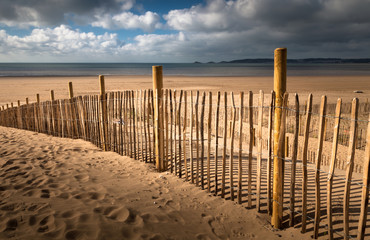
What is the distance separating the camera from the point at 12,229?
2.46 metres

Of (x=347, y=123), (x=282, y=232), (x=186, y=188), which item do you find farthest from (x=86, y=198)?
(x=347, y=123)

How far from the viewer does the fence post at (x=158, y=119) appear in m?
4.55

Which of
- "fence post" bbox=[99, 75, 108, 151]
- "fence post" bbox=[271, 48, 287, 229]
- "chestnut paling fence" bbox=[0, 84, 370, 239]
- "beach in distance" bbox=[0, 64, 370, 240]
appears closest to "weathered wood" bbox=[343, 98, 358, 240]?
"chestnut paling fence" bbox=[0, 84, 370, 239]

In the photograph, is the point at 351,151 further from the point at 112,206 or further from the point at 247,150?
the point at 247,150

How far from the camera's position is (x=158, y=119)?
4.59 m

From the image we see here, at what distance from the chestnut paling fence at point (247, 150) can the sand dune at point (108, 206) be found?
1.10 ft

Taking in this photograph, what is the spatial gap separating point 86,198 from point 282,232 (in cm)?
256

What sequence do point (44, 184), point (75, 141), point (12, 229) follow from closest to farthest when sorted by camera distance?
point (12, 229) → point (44, 184) → point (75, 141)

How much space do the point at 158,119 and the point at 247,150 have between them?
8.10 feet

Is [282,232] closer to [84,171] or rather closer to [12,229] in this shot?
[12,229]

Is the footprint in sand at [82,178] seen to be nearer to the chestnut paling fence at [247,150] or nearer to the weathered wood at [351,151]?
the chestnut paling fence at [247,150]

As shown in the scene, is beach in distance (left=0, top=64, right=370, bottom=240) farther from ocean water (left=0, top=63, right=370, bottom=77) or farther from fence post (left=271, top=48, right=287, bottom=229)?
ocean water (left=0, top=63, right=370, bottom=77)

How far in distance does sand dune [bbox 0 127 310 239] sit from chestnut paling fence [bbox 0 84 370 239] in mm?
334

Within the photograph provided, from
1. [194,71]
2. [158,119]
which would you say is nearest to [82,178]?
[158,119]
